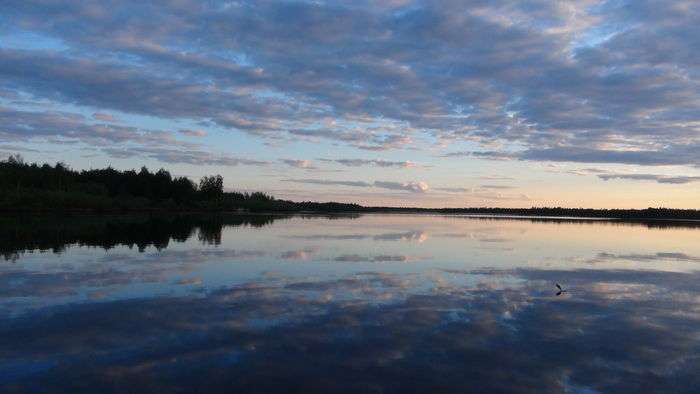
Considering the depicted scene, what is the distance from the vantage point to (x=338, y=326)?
1116cm

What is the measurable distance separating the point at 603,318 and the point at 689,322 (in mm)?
1872

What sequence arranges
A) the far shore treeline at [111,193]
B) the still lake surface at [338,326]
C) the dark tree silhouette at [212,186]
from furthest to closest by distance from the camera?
the dark tree silhouette at [212,186]
the far shore treeline at [111,193]
the still lake surface at [338,326]

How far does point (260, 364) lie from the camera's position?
332 inches

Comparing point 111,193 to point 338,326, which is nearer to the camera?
point 338,326

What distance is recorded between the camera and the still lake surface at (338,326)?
799 centimetres

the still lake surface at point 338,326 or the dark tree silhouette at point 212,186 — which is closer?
the still lake surface at point 338,326

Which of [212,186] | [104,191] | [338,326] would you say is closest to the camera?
[338,326]

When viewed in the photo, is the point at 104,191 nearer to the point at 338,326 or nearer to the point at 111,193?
the point at 111,193

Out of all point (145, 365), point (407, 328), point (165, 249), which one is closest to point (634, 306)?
point (407, 328)

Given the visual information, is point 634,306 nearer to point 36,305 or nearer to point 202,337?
point 202,337

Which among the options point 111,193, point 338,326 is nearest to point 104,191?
point 111,193

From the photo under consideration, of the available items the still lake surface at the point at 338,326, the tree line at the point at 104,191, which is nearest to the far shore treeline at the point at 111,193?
the tree line at the point at 104,191

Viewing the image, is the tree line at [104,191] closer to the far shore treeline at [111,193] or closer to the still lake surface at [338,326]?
the far shore treeline at [111,193]

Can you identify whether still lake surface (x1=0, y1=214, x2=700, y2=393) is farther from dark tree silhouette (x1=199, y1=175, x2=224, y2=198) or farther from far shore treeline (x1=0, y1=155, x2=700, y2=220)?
dark tree silhouette (x1=199, y1=175, x2=224, y2=198)
